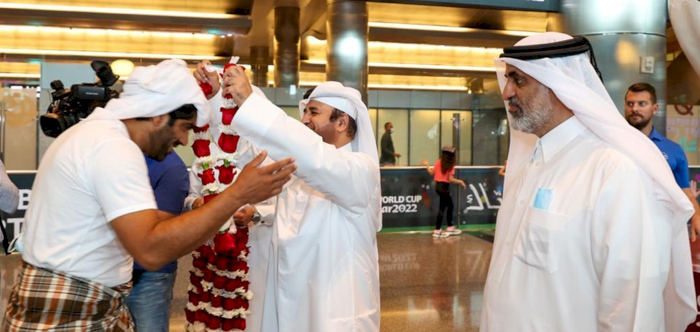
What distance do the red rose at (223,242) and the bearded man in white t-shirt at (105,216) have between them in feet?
2.10

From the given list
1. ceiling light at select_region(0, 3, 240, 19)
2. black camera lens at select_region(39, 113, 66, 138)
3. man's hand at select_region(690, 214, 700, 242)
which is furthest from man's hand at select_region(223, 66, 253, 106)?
ceiling light at select_region(0, 3, 240, 19)

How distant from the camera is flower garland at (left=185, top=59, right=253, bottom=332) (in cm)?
266

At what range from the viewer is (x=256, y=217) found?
3160 mm

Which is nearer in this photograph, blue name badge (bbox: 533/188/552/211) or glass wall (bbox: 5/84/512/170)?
blue name badge (bbox: 533/188/552/211)

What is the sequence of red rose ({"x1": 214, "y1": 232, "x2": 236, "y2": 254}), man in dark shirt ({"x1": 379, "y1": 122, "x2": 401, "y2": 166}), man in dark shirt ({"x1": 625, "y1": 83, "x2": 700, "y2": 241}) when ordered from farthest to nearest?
man in dark shirt ({"x1": 379, "y1": 122, "x2": 401, "y2": 166})
man in dark shirt ({"x1": 625, "y1": 83, "x2": 700, "y2": 241})
red rose ({"x1": 214, "y1": 232, "x2": 236, "y2": 254})

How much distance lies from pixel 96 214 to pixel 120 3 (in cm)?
1081

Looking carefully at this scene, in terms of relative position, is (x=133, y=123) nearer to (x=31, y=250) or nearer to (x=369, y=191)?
(x=31, y=250)

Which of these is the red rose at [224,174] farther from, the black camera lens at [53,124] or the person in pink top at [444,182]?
the person in pink top at [444,182]

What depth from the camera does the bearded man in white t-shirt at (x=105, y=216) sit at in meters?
1.80

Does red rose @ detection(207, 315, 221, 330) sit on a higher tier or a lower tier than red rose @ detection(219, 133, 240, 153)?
lower

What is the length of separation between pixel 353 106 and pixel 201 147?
699mm

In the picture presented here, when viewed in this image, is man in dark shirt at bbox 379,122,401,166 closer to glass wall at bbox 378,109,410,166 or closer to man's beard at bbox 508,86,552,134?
glass wall at bbox 378,109,410,166


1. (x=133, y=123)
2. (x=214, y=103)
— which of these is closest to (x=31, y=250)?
(x=133, y=123)

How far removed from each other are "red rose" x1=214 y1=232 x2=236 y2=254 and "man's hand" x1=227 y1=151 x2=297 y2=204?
69 cm
